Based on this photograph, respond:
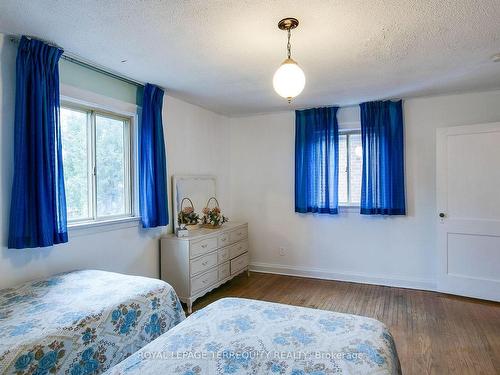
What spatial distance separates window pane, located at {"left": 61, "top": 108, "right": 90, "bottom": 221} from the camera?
2643 millimetres

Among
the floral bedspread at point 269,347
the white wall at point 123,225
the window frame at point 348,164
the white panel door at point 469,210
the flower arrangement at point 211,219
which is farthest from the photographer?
the window frame at point 348,164

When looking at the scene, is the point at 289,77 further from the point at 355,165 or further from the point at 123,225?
the point at 355,165

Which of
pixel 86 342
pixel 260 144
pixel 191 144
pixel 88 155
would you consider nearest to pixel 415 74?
pixel 260 144

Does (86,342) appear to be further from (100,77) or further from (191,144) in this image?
(191,144)

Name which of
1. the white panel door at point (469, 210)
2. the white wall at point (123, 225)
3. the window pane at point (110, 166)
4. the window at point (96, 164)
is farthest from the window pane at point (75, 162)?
the white panel door at point (469, 210)

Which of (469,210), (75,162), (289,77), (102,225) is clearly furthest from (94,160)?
(469,210)

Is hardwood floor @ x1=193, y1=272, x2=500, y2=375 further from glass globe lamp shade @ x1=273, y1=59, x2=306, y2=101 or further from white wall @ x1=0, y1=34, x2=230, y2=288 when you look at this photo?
glass globe lamp shade @ x1=273, y1=59, x2=306, y2=101

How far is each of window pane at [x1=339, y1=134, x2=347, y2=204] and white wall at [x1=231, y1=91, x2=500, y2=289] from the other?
9.8 inches

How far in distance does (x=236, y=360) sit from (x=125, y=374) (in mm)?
439

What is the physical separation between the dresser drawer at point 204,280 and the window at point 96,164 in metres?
1.00

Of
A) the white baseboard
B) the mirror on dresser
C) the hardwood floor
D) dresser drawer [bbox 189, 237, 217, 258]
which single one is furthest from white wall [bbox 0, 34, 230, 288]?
the white baseboard

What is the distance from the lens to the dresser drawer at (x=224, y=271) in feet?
12.4

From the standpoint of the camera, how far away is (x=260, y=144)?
474cm

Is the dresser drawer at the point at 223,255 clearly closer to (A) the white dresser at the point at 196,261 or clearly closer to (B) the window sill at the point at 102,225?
(A) the white dresser at the point at 196,261
